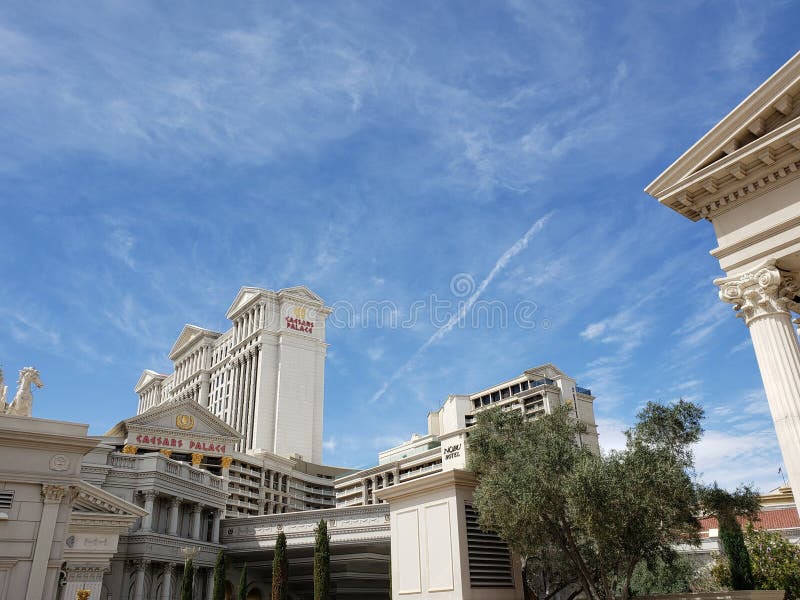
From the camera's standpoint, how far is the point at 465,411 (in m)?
98.7

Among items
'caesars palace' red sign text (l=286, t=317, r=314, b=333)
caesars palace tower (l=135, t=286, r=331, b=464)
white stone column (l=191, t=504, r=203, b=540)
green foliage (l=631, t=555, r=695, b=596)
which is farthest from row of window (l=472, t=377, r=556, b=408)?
white stone column (l=191, t=504, r=203, b=540)

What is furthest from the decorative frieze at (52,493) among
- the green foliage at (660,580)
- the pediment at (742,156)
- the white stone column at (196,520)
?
the white stone column at (196,520)

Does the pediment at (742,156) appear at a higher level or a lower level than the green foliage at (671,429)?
higher

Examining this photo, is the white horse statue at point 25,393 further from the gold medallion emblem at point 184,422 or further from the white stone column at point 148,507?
the gold medallion emblem at point 184,422

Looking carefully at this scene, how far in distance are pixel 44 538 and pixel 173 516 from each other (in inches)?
908

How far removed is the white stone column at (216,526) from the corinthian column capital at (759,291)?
40150 mm

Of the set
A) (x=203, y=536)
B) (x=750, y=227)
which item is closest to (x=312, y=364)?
(x=203, y=536)

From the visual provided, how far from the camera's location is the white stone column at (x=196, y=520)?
4320 cm

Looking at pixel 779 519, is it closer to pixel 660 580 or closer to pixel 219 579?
pixel 660 580

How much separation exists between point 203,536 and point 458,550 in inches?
1251

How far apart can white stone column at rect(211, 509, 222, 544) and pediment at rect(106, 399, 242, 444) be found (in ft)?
34.6

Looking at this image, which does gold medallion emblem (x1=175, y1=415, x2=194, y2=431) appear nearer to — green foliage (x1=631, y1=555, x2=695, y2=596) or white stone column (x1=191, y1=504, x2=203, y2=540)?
white stone column (x1=191, y1=504, x2=203, y2=540)

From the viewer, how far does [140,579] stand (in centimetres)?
3831

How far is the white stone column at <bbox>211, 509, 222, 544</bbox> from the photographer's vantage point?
44969mm
